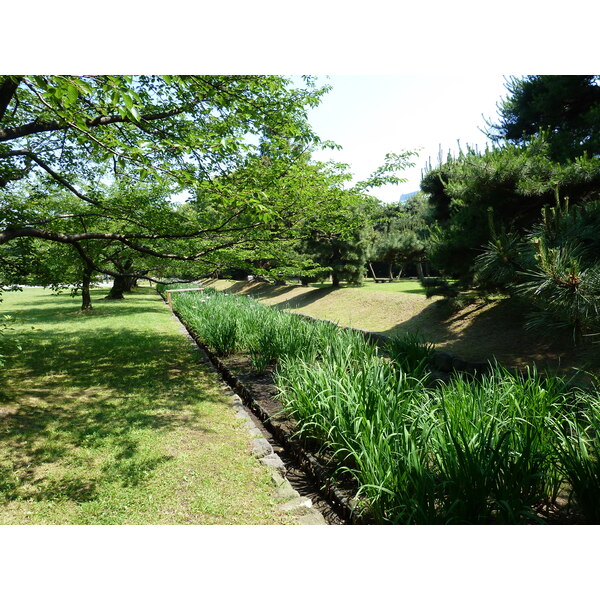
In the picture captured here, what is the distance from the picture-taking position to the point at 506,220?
600 centimetres

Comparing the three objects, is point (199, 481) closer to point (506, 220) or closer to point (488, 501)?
point (488, 501)

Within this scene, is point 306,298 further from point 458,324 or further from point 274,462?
point 274,462

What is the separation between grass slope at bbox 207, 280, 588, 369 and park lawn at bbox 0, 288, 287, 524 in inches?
129

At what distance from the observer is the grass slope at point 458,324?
6.23 metres

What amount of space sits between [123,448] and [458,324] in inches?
304

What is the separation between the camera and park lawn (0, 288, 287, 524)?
7.54 feet

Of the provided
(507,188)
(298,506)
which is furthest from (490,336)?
(298,506)

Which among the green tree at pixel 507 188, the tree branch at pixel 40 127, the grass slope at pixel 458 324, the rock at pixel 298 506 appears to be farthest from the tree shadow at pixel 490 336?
the tree branch at pixel 40 127

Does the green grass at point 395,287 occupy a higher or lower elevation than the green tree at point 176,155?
lower

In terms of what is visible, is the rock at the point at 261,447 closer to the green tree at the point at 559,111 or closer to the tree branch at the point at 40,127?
the tree branch at the point at 40,127

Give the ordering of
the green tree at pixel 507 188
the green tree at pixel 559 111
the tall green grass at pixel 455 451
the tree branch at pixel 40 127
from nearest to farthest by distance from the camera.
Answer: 1. the tall green grass at pixel 455 451
2. the tree branch at pixel 40 127
3. the green tree at pixel 507 188
4. the green tree at pixel 559 111

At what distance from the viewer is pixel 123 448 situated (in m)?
3.13

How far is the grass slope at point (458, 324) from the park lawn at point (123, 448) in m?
3.27
